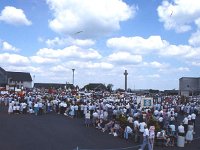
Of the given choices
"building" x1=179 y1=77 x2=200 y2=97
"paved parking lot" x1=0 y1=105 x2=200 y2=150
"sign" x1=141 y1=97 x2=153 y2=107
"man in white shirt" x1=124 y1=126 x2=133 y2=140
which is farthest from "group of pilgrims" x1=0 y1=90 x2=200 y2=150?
"building" x1=179 y1=77 x2=200 y2=97

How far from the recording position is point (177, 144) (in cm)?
2302

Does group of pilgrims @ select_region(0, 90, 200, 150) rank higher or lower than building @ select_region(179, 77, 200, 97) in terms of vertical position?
lower

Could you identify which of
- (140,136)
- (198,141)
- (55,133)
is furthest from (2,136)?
(198,141)

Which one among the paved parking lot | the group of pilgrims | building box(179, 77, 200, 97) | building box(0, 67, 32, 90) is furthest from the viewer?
building box(0, 67, 32, 90)

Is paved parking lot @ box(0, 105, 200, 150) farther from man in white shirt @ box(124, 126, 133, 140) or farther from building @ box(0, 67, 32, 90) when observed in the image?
building @ box(0, 67, 32, 90)

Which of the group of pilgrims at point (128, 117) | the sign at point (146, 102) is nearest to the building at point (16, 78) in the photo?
the group of pilgrims at point (128, 117)

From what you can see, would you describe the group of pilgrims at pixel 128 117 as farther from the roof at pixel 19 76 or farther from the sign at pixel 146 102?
the roof at pixel 19 76

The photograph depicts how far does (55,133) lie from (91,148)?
538cm

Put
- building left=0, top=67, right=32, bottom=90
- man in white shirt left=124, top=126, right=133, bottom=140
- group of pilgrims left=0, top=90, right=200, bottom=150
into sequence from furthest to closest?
building left=0, top=67, right=32, bottom=90
man in white shirt left=124, top=126, right=133, bottom=140
group of pilgrims left=0, top=90, right=200, bottom=150

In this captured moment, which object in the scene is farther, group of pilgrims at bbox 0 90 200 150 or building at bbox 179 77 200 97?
building at bbox 179 77 200 97

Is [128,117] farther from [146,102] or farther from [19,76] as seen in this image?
[19,76]

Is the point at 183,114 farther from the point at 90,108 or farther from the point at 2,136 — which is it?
the point at 2,136

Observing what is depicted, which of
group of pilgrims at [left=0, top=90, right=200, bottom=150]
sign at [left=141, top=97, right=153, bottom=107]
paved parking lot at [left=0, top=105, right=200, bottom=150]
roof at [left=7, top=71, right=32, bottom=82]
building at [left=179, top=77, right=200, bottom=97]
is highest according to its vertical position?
roof at [left=7, top=71, right=32, bottom=82]

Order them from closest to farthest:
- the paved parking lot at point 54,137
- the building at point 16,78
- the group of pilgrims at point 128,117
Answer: the paved parking lot at point 54,137 < the group of pilgrims at point 128,117 < the building at point 16,78
